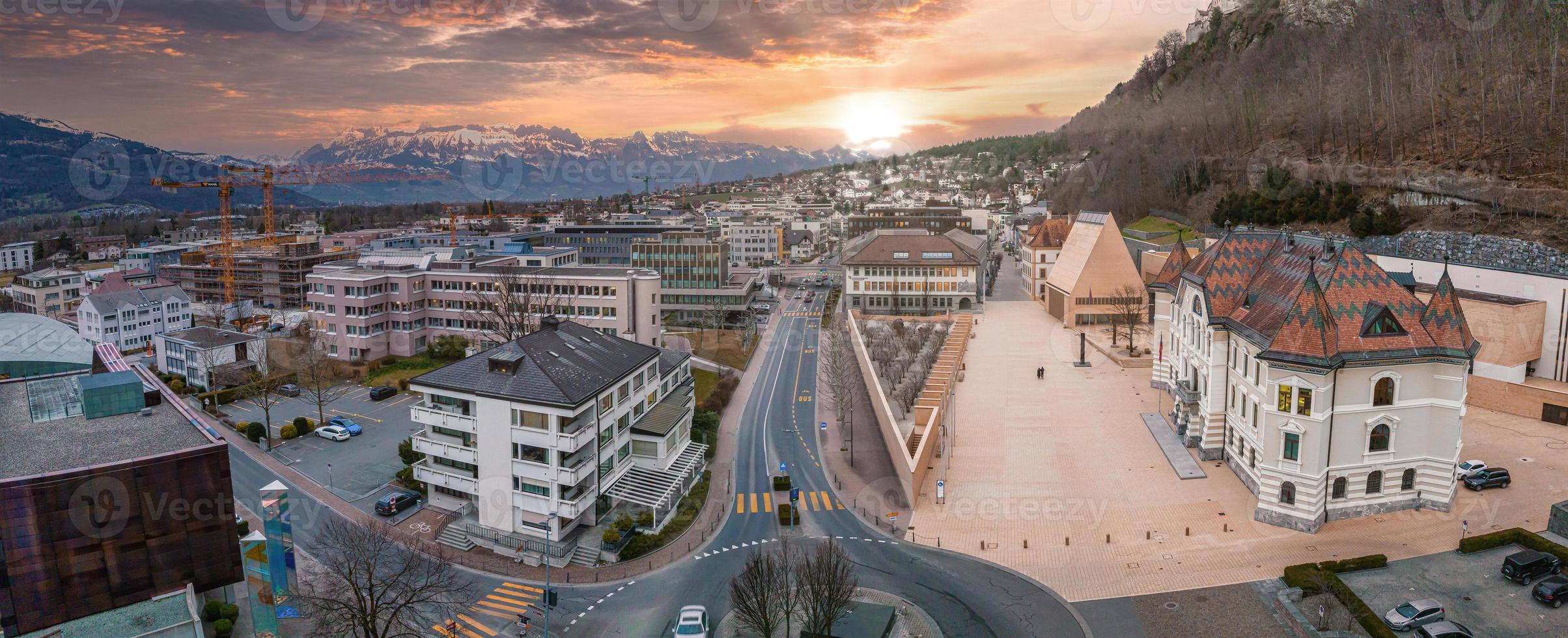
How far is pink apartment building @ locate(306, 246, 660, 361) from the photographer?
206ft

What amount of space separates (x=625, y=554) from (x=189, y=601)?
14011 millimetres

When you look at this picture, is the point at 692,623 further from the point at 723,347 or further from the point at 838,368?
the point at 723,347

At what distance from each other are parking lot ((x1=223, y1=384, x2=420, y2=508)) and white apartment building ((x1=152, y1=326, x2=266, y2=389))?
143 inches

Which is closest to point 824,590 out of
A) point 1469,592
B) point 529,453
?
point 529,453

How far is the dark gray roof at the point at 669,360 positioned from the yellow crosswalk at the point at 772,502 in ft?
27.5

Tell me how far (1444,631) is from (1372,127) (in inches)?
3062

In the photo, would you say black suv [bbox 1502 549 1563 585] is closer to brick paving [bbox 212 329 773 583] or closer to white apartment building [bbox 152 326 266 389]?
brick paving [bbox 212 329 773 583]

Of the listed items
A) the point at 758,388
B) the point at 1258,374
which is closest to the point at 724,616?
the point at 1258,374

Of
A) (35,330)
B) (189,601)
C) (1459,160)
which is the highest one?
(1459,160)

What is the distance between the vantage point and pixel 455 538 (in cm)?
3347

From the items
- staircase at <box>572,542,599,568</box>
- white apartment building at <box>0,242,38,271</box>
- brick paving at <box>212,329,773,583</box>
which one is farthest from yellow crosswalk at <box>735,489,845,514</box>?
white apartment building at <box>0,242,38,271</box>

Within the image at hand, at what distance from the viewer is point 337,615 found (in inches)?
984

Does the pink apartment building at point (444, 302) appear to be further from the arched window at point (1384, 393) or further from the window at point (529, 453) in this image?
the arched window at point (1384, 393)

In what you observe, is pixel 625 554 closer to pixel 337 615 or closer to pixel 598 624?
pixel 598 624
